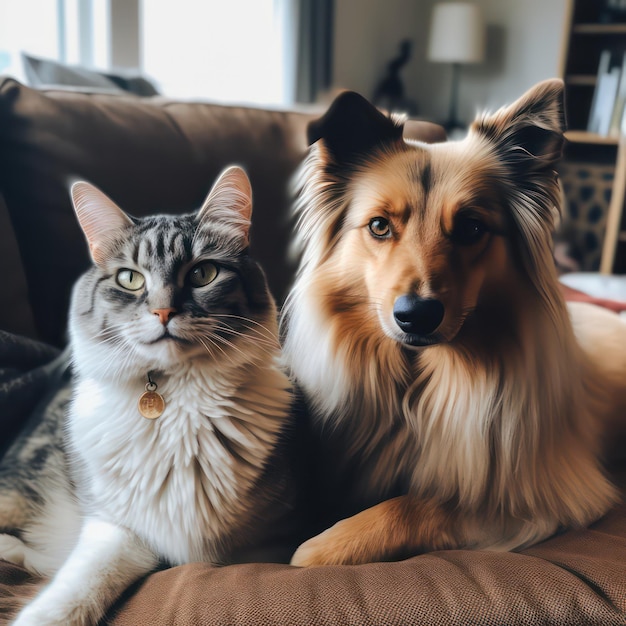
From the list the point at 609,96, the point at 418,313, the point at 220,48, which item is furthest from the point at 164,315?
the point at 609,96

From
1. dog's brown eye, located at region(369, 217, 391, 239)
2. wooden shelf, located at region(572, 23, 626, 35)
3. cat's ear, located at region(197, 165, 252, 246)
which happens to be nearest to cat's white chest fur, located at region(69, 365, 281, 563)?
cat's ear, located at region(197, 165, 252, 246)

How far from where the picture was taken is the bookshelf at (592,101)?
4031 millimetres

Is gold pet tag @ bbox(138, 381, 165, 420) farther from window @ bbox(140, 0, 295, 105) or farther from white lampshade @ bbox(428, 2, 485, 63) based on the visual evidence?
white lampshade @ bbox(428, 2, 485, 63)

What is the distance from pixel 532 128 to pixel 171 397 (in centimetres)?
79

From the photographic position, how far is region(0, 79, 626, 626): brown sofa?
84 cm

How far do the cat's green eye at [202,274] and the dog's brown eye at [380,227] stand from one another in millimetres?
322

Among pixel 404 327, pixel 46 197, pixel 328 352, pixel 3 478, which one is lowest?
pixel 3 478

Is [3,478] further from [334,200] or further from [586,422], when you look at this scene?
[586,422]

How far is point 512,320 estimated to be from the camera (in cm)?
115

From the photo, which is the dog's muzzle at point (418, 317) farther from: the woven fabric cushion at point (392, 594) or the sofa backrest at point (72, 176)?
the sofa backrest at point (72, 176)

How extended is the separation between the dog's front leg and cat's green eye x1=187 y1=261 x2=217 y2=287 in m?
0.47

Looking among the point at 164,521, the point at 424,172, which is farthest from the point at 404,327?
the point at 164,521

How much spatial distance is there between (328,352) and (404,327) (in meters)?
0.23

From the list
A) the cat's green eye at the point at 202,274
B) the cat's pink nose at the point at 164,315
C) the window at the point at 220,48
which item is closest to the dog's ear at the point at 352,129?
the cat's green eye at the point at 202,274
